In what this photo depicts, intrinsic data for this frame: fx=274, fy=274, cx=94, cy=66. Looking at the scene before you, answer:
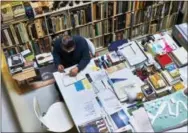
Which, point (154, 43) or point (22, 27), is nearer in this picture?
point (154, 43)

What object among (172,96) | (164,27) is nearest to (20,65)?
(172,96)

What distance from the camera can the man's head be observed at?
3020 millimetres

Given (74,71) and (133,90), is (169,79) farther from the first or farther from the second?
(74,71)

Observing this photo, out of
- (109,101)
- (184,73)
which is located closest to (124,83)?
(109,101)

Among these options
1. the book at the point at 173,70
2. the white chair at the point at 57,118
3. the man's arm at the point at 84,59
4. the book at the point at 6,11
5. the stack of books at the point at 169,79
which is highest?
the book at the point at 6,11

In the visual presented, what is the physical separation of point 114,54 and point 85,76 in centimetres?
46

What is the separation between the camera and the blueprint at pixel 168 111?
2579mm

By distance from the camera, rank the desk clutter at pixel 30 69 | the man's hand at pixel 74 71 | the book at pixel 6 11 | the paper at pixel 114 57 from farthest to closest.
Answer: the desk clutter at pixel 30 69 → the book at pixel 6 11 → the paper at pixel 114 57 → the man's hand at pixel 74 71

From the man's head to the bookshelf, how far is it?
0.67 metres

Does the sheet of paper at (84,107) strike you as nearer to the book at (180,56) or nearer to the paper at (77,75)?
the paper at (77,75)

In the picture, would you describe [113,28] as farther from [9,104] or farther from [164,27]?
[9,104]

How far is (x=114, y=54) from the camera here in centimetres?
324

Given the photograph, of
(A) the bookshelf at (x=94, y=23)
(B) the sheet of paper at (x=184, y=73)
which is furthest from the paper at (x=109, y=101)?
(A) the bookshelf at (x=94, y=23)

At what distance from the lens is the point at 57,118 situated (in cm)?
309
